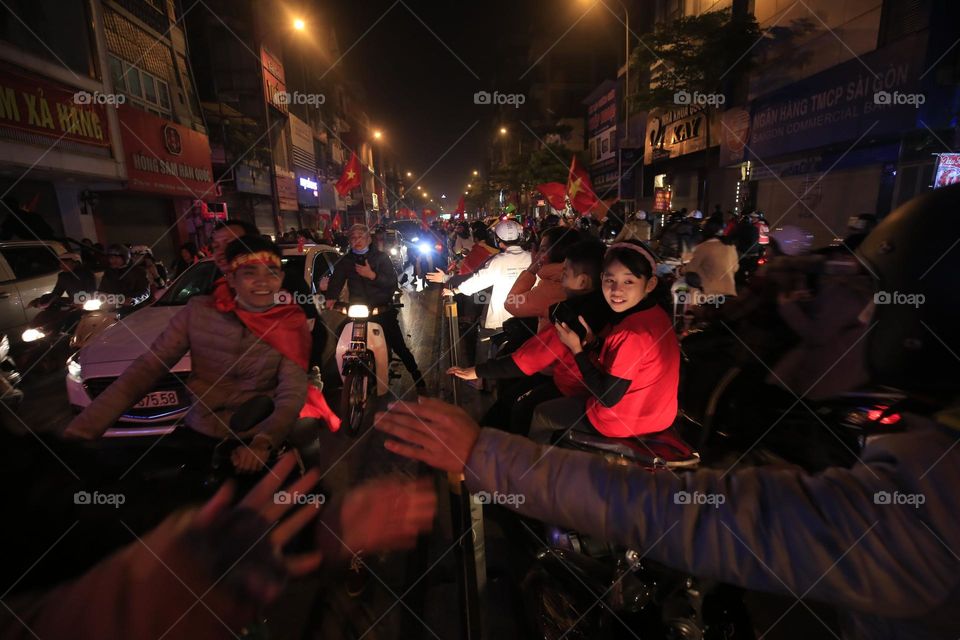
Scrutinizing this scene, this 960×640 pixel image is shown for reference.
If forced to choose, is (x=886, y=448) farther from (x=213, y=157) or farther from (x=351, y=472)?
(x=213, y=157)

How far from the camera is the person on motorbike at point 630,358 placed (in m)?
2.43

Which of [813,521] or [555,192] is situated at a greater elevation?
[555,192]

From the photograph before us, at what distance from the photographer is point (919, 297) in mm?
1216

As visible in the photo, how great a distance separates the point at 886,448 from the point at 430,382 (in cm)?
605

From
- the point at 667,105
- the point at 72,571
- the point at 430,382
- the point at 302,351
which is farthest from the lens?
the point at 667,105

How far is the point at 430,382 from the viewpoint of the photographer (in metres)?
6.79

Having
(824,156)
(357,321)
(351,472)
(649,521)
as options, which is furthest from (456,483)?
(824,156)

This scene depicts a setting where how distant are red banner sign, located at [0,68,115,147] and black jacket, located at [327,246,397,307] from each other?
1141cm

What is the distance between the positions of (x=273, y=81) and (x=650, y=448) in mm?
38138

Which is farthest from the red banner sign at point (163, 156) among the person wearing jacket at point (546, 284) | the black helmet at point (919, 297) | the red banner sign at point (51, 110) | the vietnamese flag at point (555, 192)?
the black helmet at point (919, 297)

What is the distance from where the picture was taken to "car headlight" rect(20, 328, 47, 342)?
7145mm
